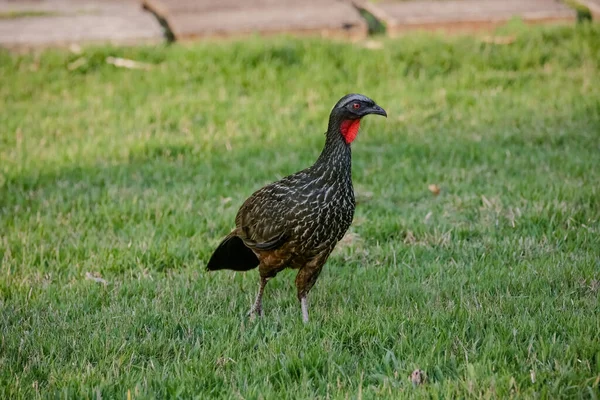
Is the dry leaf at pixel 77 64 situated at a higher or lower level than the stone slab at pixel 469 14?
lower

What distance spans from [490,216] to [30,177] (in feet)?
13.4

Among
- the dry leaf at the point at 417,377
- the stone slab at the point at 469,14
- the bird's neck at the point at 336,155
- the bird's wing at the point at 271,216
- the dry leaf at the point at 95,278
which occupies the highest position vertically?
the stone slab at the point at 469,14

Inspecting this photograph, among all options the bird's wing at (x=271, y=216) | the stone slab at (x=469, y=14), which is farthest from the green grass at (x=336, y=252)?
the stone slab at (x=469, y=14)

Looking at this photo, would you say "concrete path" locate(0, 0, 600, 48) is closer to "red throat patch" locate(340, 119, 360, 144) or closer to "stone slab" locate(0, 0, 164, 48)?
"stone slab" locate(0, 0, 164, 48)

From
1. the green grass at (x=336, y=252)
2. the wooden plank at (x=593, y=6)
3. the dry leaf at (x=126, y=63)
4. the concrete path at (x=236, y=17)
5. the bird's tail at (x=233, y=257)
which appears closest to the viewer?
the green grass at (x=336, y=252)

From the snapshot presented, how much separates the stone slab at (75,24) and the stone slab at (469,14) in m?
3.17

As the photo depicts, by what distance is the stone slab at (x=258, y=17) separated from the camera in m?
11.1

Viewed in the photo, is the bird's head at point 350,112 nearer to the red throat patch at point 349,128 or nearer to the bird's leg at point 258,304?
the red throat patch at point 349,128

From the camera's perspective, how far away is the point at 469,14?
37.6 ft

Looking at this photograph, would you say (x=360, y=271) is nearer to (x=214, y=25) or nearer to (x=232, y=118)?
(x=232, y=118)

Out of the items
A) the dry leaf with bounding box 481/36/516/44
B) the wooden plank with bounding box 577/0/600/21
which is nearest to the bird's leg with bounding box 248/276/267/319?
the dry leaf with bounding box 481/36/516/44

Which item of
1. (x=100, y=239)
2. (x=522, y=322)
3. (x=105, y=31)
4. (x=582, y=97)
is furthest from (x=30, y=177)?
(x=582, y=97)

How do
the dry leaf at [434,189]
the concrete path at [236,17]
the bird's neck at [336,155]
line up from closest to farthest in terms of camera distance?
the bird's neck at [336,155], the dry leaf at [434,189], the concrete path at [236,17]

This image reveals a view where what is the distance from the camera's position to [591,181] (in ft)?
23.5
